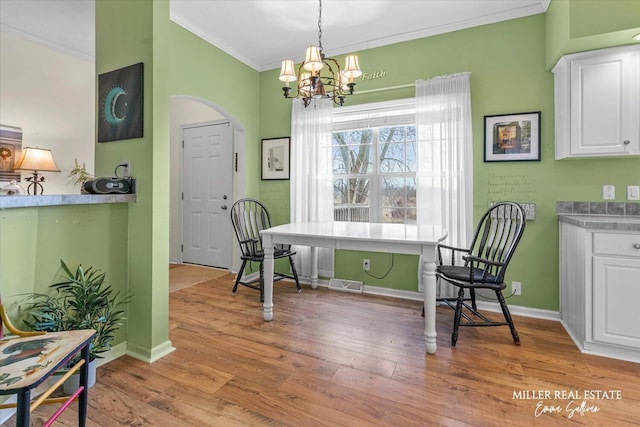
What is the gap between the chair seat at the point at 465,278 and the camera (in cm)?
213

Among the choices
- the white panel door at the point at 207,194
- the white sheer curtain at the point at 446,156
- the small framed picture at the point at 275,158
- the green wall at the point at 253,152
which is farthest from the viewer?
the white panel door at the point at 207,194

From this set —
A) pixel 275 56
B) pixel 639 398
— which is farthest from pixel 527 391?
pixel 275 56

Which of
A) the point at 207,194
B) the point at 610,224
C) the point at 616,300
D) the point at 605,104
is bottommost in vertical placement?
the point at 616,300

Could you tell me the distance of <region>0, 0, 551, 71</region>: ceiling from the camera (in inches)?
107

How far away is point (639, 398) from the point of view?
1.61 meters

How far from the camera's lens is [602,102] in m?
2.29

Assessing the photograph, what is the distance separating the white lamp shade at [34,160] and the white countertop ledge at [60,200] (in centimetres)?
196

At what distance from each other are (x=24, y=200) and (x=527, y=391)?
281cm

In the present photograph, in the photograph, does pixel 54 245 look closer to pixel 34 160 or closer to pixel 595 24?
pixel 34 160

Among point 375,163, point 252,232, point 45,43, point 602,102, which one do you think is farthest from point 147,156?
point 602,102

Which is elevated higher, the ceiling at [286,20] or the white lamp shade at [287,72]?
the ceiling at [286,20]

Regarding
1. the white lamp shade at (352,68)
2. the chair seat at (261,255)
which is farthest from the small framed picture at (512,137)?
the chair seat at (261,255)

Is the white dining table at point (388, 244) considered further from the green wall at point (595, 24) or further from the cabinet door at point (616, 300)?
the green wall at point (595, 24)

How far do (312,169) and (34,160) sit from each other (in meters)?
2.86
